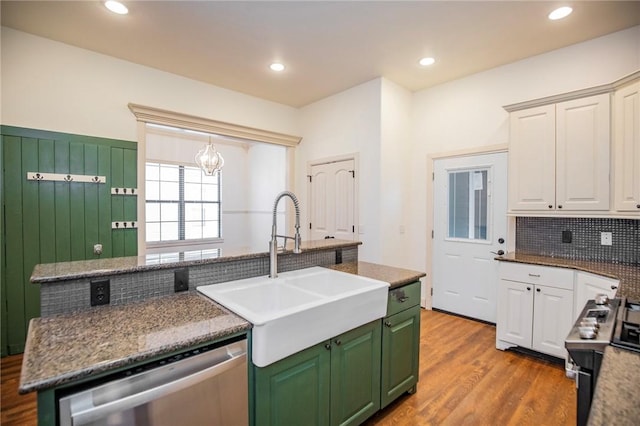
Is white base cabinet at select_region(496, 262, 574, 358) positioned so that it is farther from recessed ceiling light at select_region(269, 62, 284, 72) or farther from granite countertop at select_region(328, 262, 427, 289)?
recessed ceiling light at select_region(269, 62, 284, 72)

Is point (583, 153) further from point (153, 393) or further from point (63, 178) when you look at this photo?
point (63, 178)

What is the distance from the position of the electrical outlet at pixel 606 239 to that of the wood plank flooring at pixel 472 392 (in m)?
1.20

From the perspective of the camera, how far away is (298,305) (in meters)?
1.51

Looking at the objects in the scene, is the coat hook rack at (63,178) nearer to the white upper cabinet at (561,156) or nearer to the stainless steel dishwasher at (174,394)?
the stainless steel dishwasher at (174,394)

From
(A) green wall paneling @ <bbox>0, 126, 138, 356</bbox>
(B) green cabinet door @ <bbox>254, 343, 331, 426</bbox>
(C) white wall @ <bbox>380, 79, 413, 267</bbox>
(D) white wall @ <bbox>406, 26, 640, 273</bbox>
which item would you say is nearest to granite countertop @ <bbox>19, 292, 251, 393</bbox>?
(B) green cabinet door @ <bbox>254, 343, 331, 426</bbox>

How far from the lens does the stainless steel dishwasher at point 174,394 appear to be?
3.15 feet

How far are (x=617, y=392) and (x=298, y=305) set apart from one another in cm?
113

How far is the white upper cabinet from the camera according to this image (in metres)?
2.61

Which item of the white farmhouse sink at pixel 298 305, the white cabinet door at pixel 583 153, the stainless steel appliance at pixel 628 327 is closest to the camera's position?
the stainless steel appliance at pixel 628 327

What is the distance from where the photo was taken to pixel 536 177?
297cm

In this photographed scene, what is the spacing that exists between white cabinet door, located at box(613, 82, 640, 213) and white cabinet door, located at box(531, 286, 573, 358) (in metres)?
0.85

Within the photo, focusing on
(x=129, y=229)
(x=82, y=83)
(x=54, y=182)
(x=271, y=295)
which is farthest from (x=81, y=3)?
(x=271, y=295)

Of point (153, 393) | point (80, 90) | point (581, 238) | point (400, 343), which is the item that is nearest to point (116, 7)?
point (80, 90)

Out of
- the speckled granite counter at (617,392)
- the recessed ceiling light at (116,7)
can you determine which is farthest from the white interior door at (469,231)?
the recessed ceiling light at (116,7)
